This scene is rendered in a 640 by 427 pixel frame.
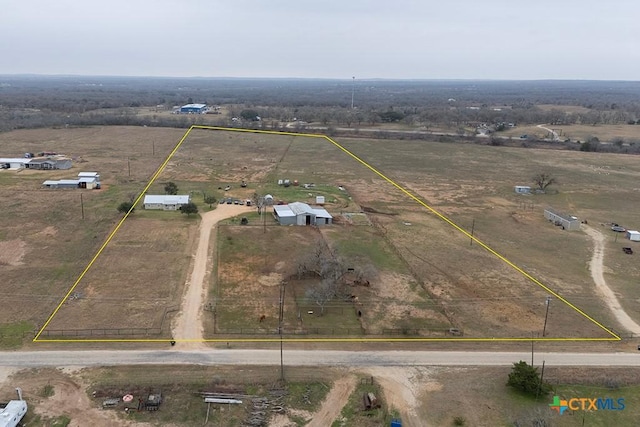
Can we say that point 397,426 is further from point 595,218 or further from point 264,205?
point 595,218

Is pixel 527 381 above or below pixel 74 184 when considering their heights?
below

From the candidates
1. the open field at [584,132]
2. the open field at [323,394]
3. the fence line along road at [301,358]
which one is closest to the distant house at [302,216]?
the fence line along road at [301,358]

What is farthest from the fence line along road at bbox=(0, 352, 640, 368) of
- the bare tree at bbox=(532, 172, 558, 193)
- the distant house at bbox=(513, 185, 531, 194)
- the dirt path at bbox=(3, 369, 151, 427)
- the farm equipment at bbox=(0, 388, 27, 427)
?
the bare tree at bbox=(532, 172, 558, 193)

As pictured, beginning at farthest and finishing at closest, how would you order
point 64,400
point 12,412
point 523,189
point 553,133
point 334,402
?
point 553,133, point 523,189, point 334,402, point 64,400, point 12,412

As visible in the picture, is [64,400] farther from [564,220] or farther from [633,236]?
[633,236]

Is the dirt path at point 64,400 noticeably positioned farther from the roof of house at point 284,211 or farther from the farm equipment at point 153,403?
→ the roof of house at point 284,211

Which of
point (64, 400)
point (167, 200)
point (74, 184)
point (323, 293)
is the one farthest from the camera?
point (74, 184)

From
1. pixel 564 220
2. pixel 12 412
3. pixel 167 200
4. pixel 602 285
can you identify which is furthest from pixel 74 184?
pixel 602 285

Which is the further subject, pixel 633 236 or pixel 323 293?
pixel 633 236

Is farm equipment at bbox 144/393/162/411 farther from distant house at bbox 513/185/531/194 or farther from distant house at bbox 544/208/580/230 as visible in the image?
distant house at bbox 513/185/531/194
